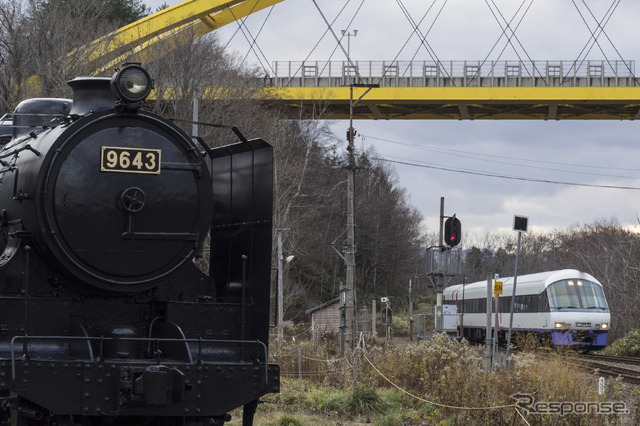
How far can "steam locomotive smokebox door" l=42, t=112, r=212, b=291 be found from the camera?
8016mm

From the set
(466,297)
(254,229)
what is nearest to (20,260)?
(254,229)

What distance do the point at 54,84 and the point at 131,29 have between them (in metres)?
7.28

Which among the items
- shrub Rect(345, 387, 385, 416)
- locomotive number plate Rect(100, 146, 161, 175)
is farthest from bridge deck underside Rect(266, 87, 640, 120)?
locomotive number plate Rect(100, 146, 161, 175)

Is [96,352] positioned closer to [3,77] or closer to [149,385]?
[149,385]

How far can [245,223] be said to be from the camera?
9328 mm

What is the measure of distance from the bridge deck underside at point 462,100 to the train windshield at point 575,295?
1848cm

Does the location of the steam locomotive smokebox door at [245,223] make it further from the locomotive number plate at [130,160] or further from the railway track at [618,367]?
the railway track at [618,367]

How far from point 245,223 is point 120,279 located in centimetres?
162

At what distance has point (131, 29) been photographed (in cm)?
4056

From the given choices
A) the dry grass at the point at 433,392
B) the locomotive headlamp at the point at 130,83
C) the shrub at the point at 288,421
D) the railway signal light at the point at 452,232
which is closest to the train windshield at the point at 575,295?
the railway signal light at the point at 452,232

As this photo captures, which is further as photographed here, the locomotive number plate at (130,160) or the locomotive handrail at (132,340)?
the locomotive number plate at (130,160)

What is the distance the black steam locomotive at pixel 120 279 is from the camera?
7477 millimetres

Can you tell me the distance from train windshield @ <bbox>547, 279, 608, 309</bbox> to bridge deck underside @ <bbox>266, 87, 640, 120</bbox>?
60.6 ft

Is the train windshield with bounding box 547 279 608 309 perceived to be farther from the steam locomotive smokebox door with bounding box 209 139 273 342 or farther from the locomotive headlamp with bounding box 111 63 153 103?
the locomotive headlamp with bounding box 111 63 153 103
